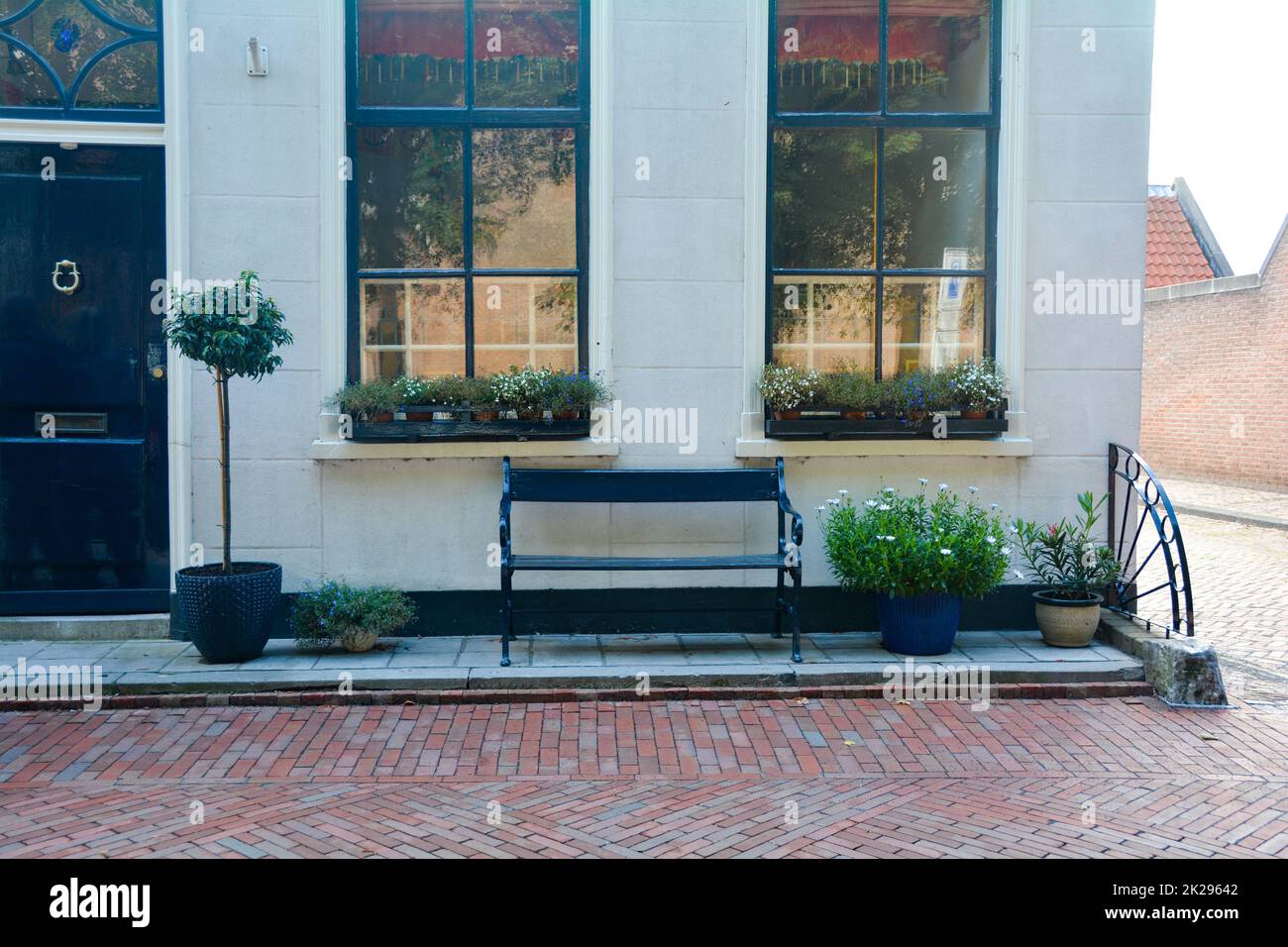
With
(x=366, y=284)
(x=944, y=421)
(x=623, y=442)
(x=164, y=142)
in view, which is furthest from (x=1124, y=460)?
(x=164, y=142)

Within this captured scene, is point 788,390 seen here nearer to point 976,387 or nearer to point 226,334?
point 976,387

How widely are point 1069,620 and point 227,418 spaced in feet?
15.8

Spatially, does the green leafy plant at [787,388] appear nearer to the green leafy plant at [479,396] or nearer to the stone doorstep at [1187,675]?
the green leafy plant at [479,396]

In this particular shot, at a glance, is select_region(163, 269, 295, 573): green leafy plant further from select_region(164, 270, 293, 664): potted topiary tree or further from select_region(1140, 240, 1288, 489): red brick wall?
select_region(1140, 240, 1288, 489): red brick wall

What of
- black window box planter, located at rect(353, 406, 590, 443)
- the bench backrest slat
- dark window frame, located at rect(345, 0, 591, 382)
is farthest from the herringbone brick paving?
dark window frame, located at rect(345, 0, 591, 382)

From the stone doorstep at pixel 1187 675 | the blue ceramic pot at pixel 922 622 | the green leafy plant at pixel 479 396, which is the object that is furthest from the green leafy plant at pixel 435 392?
the stone doorstep at pixel 1187 675

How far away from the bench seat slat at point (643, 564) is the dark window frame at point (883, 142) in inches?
53.8

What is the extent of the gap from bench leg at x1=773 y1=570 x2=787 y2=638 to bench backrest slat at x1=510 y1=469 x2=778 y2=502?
52cm

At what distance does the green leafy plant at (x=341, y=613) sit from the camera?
252 inches

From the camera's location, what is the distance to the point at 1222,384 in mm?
20609

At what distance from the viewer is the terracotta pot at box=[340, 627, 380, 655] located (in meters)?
6.41

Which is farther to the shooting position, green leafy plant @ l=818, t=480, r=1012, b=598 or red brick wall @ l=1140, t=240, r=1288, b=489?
red brick wall @ l=1140, t=240, r=1288, b=489

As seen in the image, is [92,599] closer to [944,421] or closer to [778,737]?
[778,737]

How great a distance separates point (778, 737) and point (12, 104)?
5.74 metres
